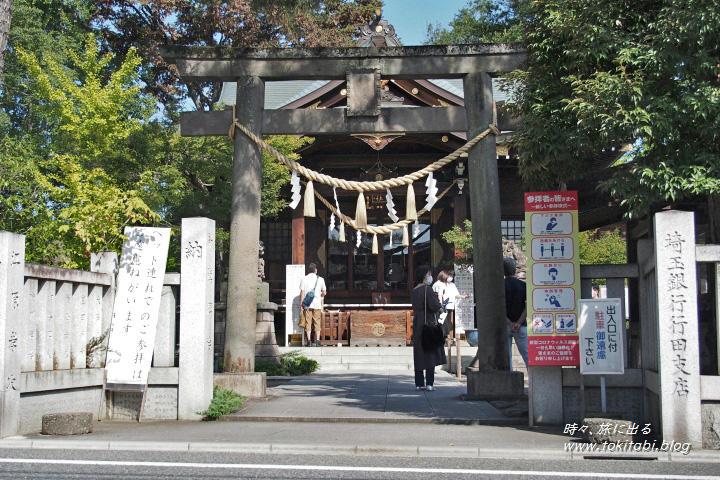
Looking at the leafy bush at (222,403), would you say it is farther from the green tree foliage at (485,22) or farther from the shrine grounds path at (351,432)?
the green tree foliage at (485,22)

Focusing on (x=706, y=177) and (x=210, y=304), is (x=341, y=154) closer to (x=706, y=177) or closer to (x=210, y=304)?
(x=210, y=304)

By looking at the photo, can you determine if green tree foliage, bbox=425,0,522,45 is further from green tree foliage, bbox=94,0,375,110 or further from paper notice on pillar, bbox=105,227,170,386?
paper notice on pillar, bbox=105,227,170,386

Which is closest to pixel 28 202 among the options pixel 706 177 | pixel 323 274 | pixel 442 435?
pixel 442 435

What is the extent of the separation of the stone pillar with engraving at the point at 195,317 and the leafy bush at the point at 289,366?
557cm

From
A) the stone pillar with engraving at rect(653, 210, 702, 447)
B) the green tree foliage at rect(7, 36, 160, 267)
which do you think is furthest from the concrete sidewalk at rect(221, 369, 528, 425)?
the green tree foliage at rect(7, 36, 160, 267)

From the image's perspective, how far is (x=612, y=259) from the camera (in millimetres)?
Result: 24141

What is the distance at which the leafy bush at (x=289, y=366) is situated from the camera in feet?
49.2

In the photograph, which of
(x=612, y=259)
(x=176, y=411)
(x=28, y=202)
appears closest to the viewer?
(x=176, y=411)

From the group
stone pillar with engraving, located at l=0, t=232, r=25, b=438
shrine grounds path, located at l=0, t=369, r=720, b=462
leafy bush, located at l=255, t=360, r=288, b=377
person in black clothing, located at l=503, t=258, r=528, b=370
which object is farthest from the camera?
leafy bush, located at l=255, t=360, r=288, b=377

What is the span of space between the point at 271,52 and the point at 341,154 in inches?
403

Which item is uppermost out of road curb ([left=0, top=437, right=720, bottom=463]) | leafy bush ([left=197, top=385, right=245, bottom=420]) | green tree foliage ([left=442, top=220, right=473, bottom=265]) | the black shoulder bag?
green tree foliage ([left=442, top=220, right=473, bottom=265])

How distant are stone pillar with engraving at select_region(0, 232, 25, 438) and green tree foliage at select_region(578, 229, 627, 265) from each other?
1863cm

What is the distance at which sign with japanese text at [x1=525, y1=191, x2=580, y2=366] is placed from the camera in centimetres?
838

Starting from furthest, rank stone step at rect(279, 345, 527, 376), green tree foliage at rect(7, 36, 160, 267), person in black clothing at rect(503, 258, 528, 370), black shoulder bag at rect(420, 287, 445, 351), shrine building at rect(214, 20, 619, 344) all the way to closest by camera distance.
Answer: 1. shrine building at rect(214, 20, 619, 344)
2. stone step at rect(279, 345, 527, 376)
3. green tree foliage at rect(7, 36, 160, 267)
4. black shoulder bag at rect(420, 287, 445, 351)
5. person in black clothing at rect(503, 258, 528, 370)
